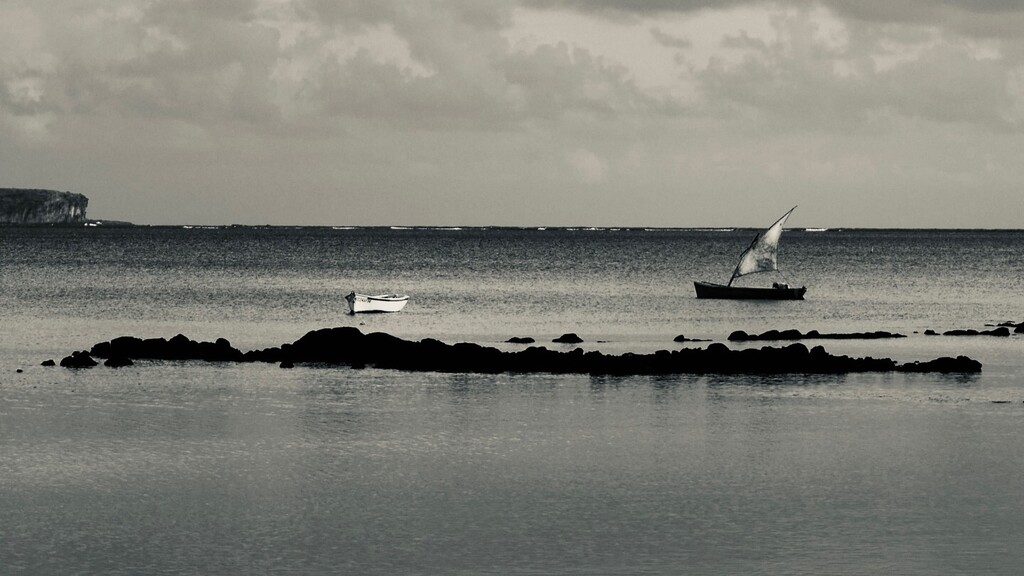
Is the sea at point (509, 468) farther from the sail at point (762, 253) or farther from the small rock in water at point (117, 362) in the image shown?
the sail at point (762, 253)

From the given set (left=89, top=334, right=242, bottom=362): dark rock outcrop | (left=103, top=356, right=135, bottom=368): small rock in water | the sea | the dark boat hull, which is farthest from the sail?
(left=103, top=356, right=135, bottom=368): small rock in water

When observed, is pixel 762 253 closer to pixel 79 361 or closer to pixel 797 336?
pixel 797 336

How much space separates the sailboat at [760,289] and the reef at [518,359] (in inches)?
1678

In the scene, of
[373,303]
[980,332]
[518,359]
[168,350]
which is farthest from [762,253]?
[168,350]

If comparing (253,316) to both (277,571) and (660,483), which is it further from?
(277,571)

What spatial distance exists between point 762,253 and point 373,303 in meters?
A: 30.1

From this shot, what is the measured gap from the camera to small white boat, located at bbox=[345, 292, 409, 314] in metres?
83.1

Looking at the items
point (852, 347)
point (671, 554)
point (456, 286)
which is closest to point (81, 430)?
point (671, 554)

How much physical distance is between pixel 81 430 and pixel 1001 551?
2262cm

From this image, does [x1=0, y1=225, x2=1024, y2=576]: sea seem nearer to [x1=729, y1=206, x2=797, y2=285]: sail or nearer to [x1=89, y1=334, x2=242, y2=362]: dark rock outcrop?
[x1=89, y1=334, x2=242, y2=362]: dark rock outcrop

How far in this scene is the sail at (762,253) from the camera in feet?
319

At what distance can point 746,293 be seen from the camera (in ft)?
Result: 306

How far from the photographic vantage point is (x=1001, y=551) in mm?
22016

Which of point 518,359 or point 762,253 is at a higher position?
point 762,253
